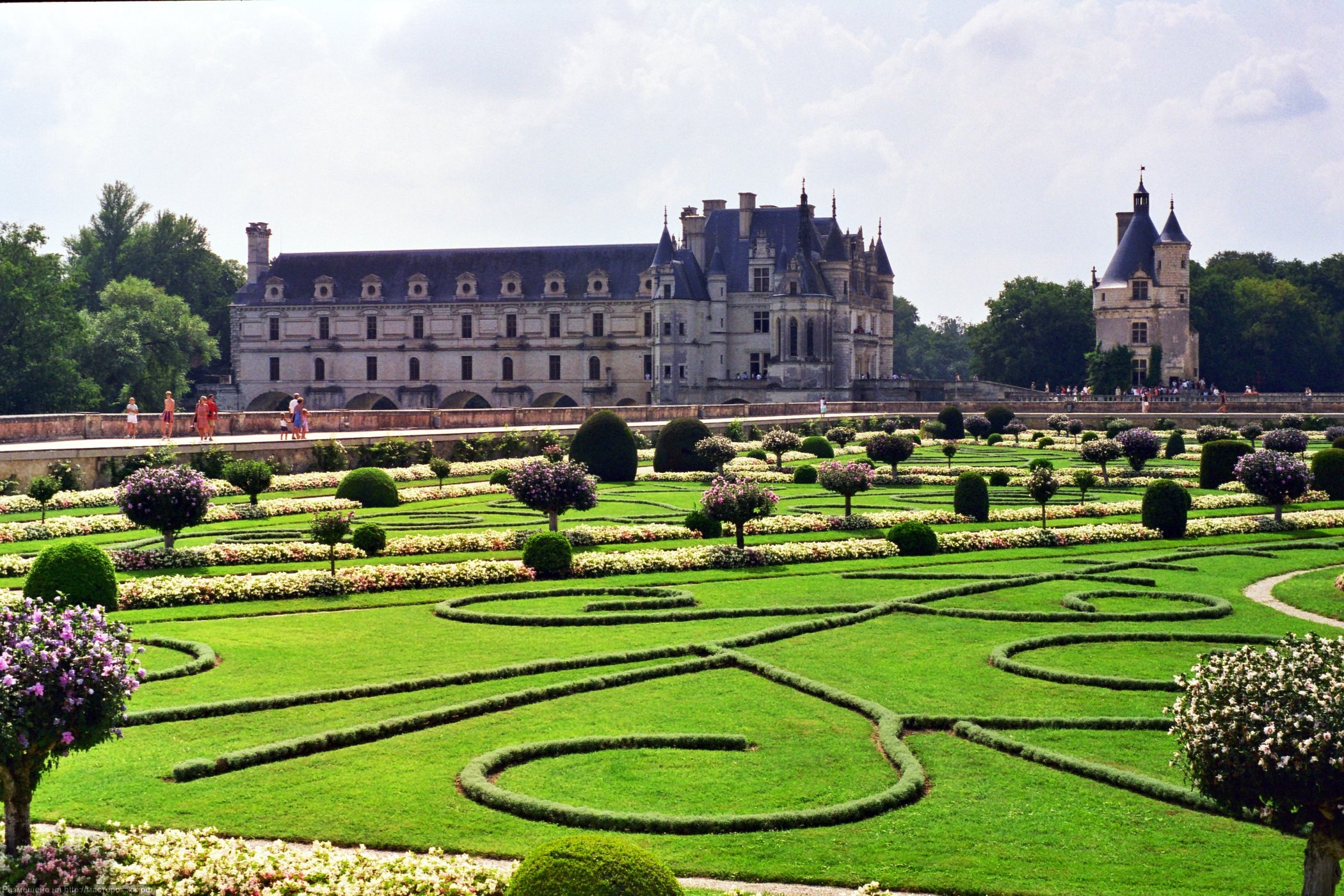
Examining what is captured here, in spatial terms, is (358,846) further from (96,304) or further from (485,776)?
(96,304)

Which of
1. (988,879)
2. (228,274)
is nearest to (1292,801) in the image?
(988,879)

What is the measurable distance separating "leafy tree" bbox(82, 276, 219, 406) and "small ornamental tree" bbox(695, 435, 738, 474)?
38.0m

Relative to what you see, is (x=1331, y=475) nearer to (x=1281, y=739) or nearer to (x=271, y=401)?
(x=1281, y=739)

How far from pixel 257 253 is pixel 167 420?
54743 millimetres

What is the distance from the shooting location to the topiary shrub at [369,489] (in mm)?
29125

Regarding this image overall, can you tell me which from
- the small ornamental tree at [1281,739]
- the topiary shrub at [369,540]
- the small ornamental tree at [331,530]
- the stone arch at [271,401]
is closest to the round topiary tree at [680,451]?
the topiary shrub at [369,540]

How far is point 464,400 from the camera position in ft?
278

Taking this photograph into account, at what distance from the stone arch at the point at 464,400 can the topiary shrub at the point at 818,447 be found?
41.5 m

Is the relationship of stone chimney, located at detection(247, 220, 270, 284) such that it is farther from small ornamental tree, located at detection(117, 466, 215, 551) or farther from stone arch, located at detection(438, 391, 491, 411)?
small ornamental tree, located at detection(117, 466, 215, 551)

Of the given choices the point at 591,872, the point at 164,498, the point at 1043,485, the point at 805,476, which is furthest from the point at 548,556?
the point at 805,476

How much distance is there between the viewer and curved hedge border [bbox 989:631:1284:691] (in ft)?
46.0

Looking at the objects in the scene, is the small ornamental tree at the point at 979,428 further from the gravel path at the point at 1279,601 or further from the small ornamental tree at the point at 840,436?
the gravel path at the point at 1279,601

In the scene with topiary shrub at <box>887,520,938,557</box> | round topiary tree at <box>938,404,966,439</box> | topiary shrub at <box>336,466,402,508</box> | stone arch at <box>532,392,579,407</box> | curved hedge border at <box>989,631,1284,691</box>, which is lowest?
curved hedge border at <box>989,631,1284,691</box>

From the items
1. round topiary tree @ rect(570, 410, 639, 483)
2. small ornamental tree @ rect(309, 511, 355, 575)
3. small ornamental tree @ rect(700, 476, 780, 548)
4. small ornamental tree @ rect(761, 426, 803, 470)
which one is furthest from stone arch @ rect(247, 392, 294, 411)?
small ornamental tree @ rect(309, 511, 355, 575)
